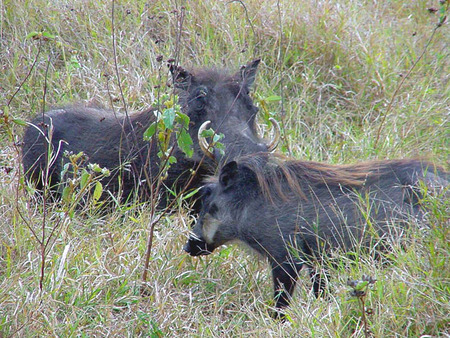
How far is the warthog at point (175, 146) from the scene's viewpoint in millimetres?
4664

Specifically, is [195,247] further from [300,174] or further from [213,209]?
[300,174]

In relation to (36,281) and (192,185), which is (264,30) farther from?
(36,281)

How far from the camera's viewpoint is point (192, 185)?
193 inches

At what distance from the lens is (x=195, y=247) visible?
3.89 metres

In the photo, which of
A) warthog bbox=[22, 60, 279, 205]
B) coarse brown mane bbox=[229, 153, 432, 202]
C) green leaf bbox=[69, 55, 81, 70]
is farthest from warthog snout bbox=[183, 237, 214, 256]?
green leaf bbox=[69, 55, 81, 70]

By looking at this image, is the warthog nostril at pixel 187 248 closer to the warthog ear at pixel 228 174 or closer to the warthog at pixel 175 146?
the warthog ear at pixel 228 174

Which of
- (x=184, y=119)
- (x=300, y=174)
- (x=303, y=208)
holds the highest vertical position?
(x=184, y=119)

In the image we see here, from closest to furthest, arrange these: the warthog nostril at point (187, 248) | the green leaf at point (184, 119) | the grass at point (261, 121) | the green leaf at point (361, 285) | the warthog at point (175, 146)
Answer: the green leaf at point (361, 285), the grass at point (261, 121), the green leaf at point (184, 119), the warthog nostril at point (187, 248), the warthog at point (175, 146)

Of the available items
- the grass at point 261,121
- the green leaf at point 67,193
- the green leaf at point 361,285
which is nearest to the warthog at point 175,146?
the grass at point 261,121

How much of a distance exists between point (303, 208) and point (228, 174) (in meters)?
0.47

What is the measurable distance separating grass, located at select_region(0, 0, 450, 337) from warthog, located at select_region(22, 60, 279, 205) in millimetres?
243

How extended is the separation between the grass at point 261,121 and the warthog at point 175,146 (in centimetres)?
24

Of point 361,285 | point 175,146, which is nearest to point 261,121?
point 175,146

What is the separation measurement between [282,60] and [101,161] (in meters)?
2.05
